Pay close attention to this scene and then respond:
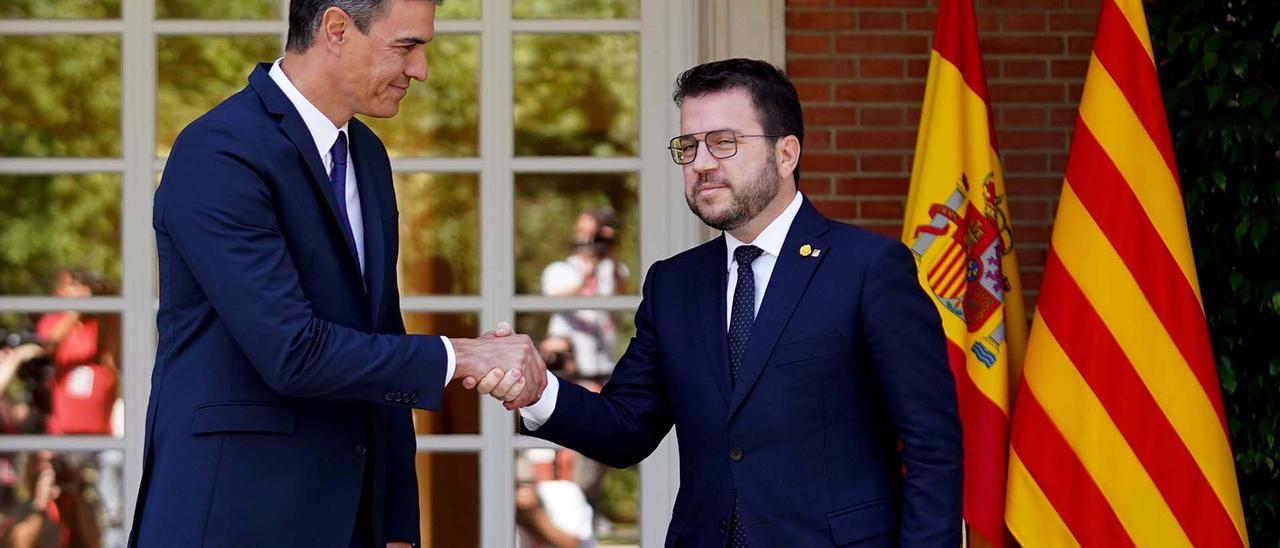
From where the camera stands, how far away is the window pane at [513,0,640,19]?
15.1 feet

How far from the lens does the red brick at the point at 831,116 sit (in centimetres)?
436

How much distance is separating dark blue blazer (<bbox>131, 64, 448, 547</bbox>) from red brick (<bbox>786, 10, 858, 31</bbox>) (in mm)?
2176

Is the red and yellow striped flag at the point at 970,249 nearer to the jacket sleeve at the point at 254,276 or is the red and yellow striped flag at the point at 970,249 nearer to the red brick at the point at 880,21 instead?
the red brick at the point at 880,21

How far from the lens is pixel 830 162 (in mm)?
4352

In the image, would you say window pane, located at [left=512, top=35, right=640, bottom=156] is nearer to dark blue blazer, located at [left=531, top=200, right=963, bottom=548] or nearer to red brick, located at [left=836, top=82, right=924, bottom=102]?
red brick, located at [left=836, top=82, right=924, bottom=102]

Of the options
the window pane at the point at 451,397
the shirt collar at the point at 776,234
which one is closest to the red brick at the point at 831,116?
the window pane at the point at 451,397

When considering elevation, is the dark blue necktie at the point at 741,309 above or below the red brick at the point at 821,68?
below

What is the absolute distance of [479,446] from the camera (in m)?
4.54

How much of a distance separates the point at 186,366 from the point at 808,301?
0.98 metres

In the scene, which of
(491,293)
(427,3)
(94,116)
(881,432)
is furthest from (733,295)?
(94,116)

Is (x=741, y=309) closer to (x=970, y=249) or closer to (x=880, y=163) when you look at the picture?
(x=970, y=249)

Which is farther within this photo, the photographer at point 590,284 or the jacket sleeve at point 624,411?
the photographer at point 590,284

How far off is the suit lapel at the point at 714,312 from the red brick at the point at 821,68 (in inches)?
66.0

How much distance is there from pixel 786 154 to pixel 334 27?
78cm
